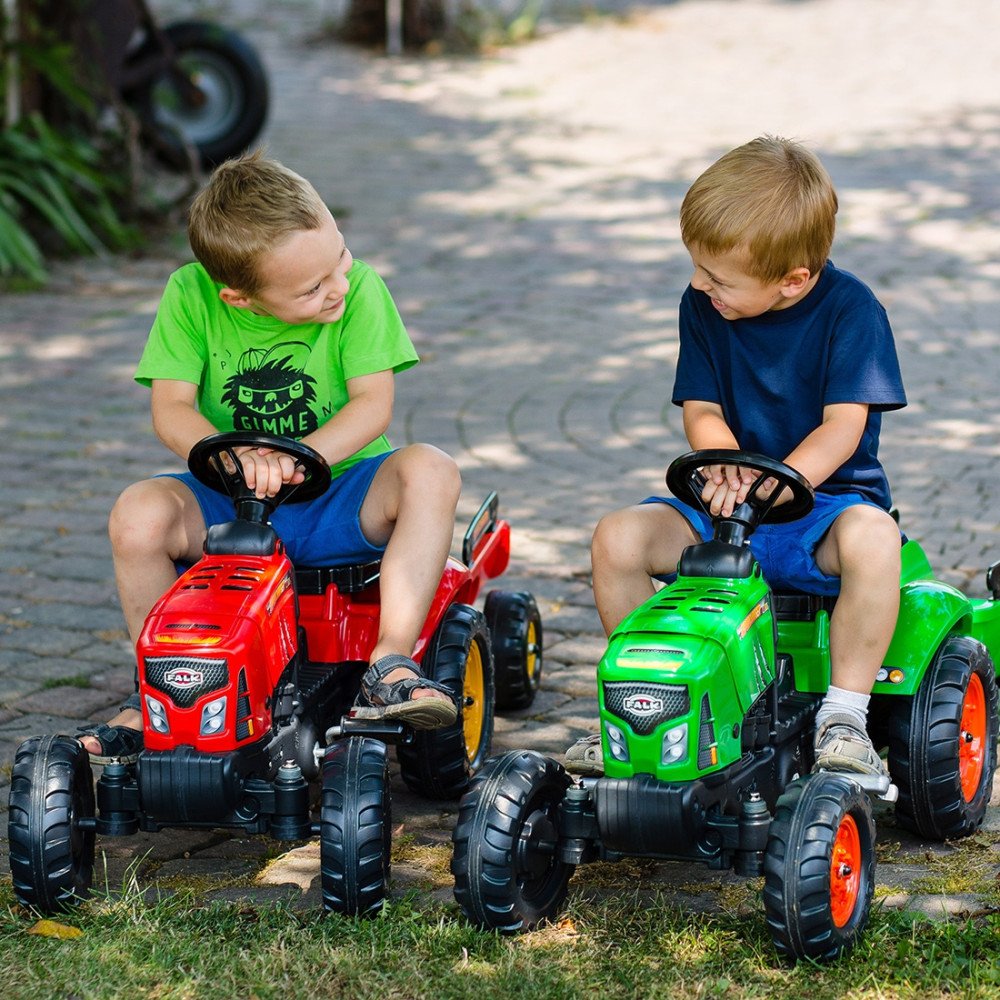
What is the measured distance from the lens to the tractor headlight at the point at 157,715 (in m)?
3.15

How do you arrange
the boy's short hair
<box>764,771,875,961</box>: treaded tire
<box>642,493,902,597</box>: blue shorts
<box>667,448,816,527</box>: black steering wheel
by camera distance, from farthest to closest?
<box>642,493,902,597</box>: blue shorts, the boy's short hair, <box>667,448,816,527</box>: black steering wheel, <box>764,771,875,961</box>: treaded tire

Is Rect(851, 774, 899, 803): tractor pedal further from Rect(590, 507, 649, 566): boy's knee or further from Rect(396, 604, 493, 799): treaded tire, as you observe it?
Rect(396, 604, 493, 799): treaded tire

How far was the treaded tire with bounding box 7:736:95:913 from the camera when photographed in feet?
10.1

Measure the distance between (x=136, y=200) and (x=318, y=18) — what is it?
25.7ft

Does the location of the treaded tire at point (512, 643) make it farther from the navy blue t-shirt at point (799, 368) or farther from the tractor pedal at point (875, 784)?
the tractor pedal at point (875, 784)

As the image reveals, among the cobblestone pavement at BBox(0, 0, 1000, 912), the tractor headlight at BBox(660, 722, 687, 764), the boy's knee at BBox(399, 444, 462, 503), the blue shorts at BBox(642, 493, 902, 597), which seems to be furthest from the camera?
the cobblestone pavement at BBox(0, 0, 1000, 912)

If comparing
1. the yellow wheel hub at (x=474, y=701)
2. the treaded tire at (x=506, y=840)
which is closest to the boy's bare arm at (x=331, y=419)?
the yellow wheel hub at (x=474, y=701)

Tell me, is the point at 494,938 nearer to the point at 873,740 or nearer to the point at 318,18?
the point at 873,740

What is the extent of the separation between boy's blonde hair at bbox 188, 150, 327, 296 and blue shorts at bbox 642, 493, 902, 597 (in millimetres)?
1116

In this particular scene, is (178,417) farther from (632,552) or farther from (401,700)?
(632,552)

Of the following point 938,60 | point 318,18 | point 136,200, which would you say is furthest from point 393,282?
point 318,18

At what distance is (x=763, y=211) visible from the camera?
10.8 feet

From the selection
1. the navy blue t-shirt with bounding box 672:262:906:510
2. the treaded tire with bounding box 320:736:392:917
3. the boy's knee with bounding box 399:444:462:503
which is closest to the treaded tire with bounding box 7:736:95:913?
the treaded tire with bounding box 320:736:392:917

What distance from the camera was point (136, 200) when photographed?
10188mm
